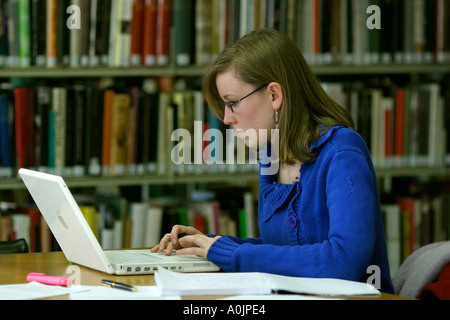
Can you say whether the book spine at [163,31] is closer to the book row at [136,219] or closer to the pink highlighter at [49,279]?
the book row at [136,219]

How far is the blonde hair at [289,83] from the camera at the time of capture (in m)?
1.39

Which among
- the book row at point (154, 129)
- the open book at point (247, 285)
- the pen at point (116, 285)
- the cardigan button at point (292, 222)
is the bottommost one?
the pen at point (116, 285)

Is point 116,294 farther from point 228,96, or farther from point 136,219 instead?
point 136,219

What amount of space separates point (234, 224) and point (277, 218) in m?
1.08

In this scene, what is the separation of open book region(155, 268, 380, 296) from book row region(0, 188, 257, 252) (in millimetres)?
1292

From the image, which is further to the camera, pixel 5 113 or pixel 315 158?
pixel 5 113

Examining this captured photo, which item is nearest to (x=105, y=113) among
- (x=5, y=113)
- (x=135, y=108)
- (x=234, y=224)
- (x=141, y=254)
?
(x=135, y=108)

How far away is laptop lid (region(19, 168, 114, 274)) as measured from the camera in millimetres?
1136

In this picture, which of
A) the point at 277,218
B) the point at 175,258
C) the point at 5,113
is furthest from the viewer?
the point at 5,113

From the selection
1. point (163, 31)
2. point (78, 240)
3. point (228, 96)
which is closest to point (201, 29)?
point (163, 31)

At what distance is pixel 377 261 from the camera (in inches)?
52.3

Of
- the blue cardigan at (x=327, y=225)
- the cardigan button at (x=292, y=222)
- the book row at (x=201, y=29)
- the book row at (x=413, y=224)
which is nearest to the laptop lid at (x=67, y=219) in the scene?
the blue cardigan at (x=327, y=225)

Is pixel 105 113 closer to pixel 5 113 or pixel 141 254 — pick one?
pixel 5 113

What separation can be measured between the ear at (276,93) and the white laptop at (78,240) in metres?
0.38
